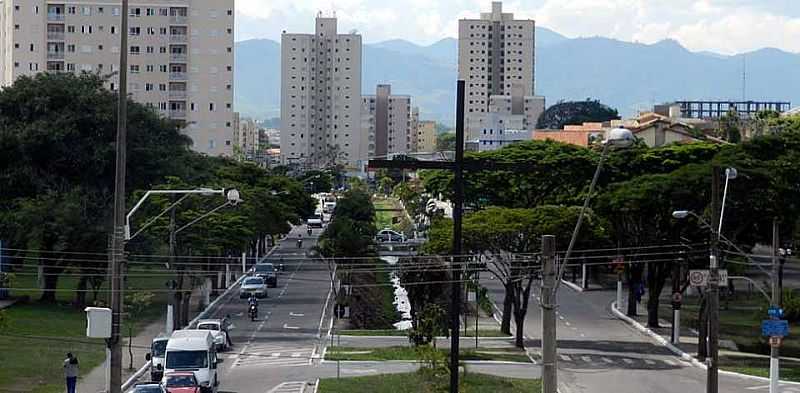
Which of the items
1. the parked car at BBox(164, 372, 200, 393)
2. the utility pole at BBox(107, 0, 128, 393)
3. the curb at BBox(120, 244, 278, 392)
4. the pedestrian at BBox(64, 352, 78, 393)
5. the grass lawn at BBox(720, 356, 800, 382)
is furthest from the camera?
the grass lawn at BBox(720, 356, 800, 382)

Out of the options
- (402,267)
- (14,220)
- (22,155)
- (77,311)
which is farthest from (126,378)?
(22,155)

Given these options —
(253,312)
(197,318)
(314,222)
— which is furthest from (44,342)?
(314,222)

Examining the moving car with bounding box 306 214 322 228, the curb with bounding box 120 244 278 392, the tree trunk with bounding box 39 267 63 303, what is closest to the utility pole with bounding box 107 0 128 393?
the curb with bounding box 120 244 278 392

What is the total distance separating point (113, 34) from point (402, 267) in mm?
88679

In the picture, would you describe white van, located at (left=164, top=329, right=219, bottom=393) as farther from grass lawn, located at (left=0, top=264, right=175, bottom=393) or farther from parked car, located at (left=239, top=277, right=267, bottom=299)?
parked car, located at (left=239, top=277, right=267, bottom=299)

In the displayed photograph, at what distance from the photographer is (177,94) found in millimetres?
130125

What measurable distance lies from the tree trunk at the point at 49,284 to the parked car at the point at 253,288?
9.92 m

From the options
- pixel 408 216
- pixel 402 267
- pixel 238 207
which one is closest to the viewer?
pixel 402 267

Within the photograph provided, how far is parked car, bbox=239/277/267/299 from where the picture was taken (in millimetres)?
67000

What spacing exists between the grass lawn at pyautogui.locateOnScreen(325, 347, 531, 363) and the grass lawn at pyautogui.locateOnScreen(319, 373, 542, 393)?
5.19 meters

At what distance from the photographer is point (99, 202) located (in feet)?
216

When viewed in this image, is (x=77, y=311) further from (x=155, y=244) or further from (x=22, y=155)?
(x=22, y=155)

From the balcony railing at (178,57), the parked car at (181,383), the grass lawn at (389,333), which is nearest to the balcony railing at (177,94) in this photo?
the balcony railing at (178,57)

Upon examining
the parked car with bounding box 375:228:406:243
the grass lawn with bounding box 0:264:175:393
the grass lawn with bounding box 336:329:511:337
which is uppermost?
the parked car with bounding box 375:228:406:243
